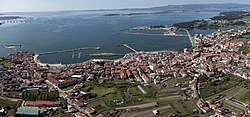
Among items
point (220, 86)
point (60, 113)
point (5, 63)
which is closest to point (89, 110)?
point (60, 113)

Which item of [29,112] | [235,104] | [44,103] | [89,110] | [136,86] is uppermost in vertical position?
[29,112]

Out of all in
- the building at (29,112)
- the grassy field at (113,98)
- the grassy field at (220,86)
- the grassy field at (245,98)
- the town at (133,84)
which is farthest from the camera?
the grassy field at (220,86)

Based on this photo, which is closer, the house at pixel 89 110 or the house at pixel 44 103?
the house at pixel 89 110

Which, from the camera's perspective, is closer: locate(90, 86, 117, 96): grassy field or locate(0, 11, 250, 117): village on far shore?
locate(0, 11, 250, 117): village on far shore

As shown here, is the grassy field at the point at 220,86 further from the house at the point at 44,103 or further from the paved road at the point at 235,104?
the house at the point at 44,103

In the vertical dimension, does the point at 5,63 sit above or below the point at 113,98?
above

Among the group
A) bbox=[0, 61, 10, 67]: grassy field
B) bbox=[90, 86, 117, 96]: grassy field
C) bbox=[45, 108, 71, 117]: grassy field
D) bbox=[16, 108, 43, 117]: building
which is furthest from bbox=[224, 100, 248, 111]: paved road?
bbox=[0, 61, 10, 67]: grassy field

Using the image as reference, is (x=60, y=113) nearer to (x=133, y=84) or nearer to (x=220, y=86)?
(x=133, y=84)

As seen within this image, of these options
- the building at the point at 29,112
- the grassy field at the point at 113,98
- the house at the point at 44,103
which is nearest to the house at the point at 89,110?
the grassy field at the point at 113,98

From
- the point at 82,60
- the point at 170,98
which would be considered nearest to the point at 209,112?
the point at 170,98

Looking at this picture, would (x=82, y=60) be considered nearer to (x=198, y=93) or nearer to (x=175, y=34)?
(x=198, y=93)

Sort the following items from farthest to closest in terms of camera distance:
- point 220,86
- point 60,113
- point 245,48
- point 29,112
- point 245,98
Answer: point 245,48, point 220,86, point 245,98, point 60,113, point 29,112

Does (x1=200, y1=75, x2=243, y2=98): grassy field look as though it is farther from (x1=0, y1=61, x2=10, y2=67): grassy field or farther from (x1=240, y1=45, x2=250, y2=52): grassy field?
(x1=0, y1=61, x2=10, y2=67): grassy field
